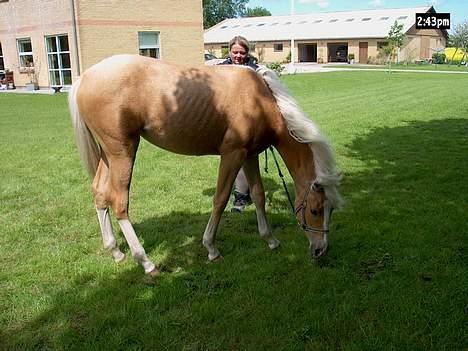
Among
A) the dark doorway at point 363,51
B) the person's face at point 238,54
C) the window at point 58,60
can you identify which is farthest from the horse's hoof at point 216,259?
the dark doorway at point 363,51

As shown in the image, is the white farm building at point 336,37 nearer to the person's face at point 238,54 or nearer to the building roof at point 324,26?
the building roof at point 324,26

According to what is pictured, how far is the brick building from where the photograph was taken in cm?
1939

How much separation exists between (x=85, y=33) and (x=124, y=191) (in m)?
17.4

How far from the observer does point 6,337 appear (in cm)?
297

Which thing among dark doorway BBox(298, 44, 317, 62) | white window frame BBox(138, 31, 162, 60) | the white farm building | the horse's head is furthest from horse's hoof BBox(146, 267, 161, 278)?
dark doorway BBox(298, 44, 317, 62)

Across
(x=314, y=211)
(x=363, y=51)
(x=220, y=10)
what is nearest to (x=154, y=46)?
(x=314, y=211)

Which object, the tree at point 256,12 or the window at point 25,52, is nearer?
the window at point 25,52

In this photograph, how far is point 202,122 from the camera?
372 centimetres

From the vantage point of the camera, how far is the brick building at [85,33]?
19.4 m

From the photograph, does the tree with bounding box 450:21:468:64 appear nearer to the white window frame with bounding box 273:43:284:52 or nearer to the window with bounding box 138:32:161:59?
the white window frame with bounding box 273:43:284:52

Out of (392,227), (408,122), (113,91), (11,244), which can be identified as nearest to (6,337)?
(11,244)

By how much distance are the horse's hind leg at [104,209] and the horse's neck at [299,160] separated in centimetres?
157

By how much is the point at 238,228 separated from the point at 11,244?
7.24 ft
